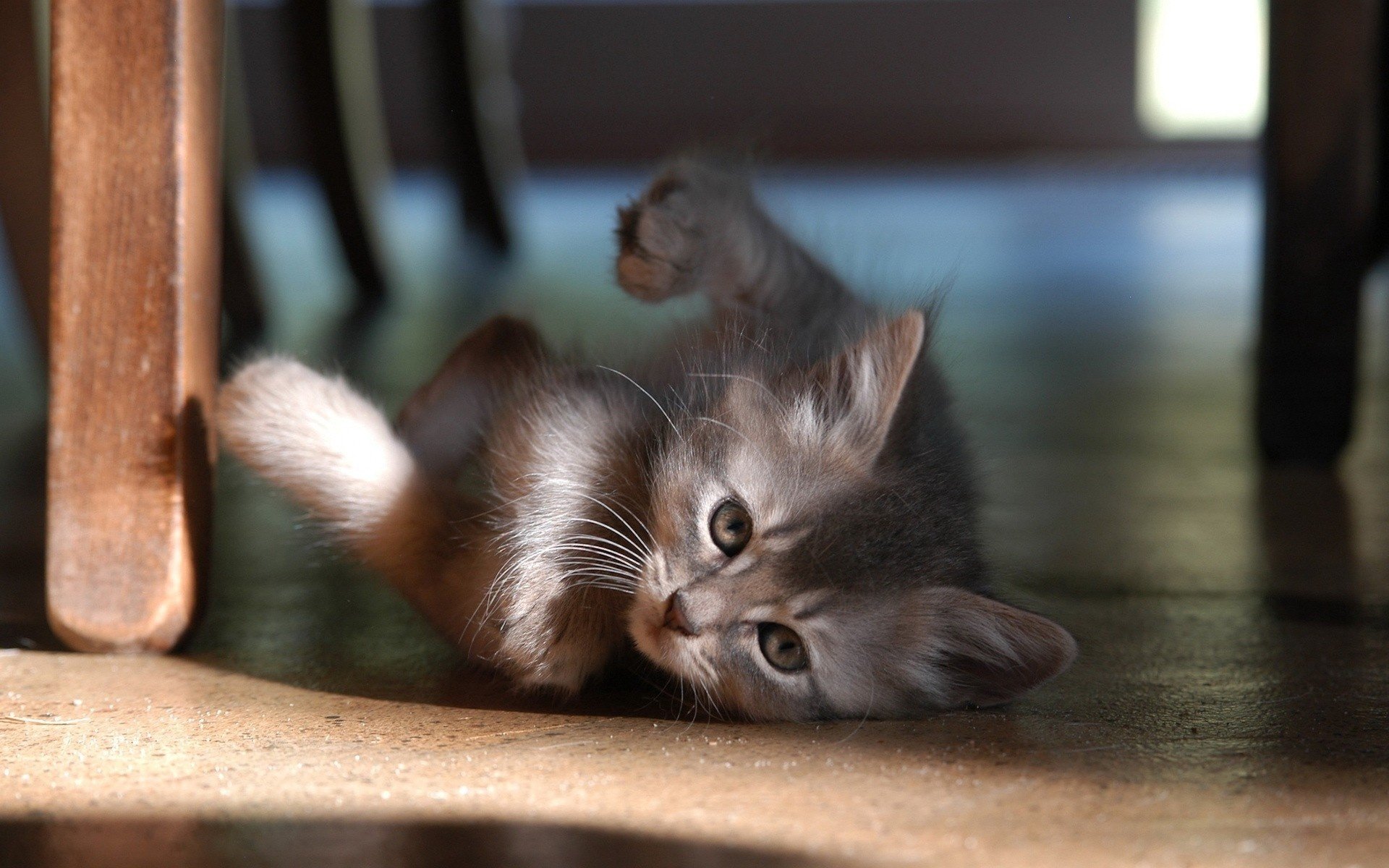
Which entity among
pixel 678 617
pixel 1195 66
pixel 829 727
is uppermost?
pixel 1195 66

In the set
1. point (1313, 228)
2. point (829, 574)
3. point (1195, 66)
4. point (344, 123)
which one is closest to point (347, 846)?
point (829, 574)

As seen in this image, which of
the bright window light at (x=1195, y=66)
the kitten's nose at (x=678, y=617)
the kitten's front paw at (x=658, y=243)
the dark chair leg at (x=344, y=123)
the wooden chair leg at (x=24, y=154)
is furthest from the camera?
the bright window light at (x=1195, y=66)

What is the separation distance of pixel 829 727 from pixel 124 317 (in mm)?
735

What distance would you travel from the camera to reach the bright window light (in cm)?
926

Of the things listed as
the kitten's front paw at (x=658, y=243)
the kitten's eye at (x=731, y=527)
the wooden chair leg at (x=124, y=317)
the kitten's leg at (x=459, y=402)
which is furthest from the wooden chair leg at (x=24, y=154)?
the kitten's eye at (x=731, y=527)

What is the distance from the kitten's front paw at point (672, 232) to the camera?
1397 millimetres

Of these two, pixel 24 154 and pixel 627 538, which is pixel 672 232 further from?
pixel 24 154

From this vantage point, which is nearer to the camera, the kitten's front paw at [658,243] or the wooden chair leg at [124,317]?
the wooden chair leg at [124,317]

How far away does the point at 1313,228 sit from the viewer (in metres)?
1.98

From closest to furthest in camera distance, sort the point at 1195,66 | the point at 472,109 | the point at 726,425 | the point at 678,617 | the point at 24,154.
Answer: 1. the point at 678,617
2. the point at 726,425
3. the point at 24,154
4. the point at 472,109
5. the point at 1195,66

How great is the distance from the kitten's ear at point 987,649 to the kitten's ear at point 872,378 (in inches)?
6.3

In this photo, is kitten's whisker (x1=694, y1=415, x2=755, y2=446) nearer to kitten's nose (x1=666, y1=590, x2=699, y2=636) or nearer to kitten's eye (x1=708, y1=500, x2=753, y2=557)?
kitten's eye (x1=708, y1=500, x2=753, y2=557)

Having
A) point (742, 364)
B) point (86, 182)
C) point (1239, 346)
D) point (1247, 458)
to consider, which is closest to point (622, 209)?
point (742, 364)

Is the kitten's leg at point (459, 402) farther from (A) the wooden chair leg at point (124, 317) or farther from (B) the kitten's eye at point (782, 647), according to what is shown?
(B) the kitten's eye at point (782, 647)
